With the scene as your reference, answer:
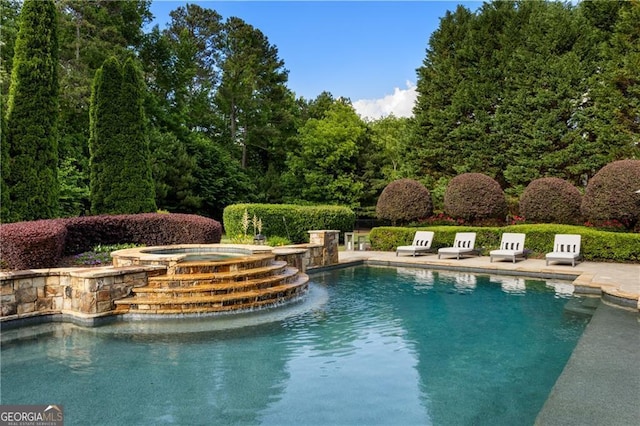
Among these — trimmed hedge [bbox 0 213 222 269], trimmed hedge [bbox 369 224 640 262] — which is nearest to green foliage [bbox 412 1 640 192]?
trimmed hedge [bbox 369 224 640 262]

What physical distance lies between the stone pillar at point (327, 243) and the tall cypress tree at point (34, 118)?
728cm

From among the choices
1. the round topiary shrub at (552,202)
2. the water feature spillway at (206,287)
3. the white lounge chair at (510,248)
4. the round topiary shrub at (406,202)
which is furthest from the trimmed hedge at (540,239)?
the water feature spillway at (206,287)

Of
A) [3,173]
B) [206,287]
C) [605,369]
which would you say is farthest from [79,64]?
[605,369]

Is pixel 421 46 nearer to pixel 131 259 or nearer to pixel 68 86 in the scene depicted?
pixel 68 86

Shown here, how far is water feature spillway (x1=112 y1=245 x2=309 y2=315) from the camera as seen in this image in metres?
7.23

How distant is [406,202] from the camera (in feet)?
61.4

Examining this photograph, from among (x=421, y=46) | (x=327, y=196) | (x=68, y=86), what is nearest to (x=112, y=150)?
(x=68, y=86)

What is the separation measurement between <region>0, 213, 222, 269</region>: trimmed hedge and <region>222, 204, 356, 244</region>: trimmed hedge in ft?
11.2

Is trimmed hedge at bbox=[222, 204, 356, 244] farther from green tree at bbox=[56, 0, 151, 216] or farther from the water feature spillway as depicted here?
the water feature spillway

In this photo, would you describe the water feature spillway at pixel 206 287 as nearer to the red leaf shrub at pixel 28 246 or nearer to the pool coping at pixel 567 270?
the red leaf shrub at pixel 28 246

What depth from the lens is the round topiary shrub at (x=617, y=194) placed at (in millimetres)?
13617

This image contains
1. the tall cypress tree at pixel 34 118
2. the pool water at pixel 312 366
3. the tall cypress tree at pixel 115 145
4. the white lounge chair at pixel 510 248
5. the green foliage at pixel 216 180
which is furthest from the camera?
the green foliage at pixel 216 180

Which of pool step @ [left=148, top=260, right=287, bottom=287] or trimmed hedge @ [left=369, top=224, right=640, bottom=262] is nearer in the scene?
pool step @ [left=148, top=260, right=287, bottom=287]

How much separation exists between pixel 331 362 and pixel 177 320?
10.1 feet
